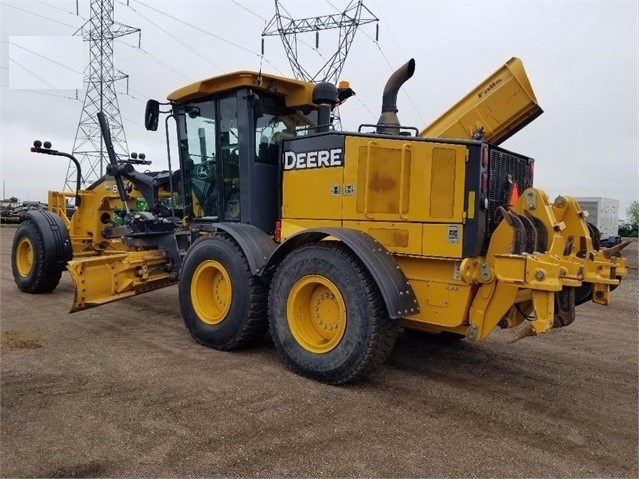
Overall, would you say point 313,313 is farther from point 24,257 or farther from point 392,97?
point 24,257

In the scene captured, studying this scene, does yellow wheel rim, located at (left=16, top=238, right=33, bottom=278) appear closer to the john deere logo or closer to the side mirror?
the side mirror

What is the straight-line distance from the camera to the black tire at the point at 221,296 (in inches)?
196

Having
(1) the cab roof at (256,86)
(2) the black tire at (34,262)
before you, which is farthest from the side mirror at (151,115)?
(2) the black tire at (34,262)

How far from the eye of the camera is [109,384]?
4148 millimetres

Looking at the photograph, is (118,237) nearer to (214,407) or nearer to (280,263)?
(280,263)

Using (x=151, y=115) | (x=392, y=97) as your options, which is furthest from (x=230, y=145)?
(x=392, y=97)

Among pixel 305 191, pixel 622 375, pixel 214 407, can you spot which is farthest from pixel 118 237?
pixel 622 375

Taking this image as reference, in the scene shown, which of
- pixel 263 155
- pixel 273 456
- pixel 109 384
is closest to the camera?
pixel 273 456

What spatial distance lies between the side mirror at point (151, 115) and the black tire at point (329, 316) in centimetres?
270

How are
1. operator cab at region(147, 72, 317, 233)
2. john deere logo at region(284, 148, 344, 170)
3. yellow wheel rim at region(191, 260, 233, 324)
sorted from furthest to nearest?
operator cab at region(147, 72, 317, 233)
yellow wheel rim at region(191, 260, 233, 324)
john deere logo at region(284, 148, 344, 170)

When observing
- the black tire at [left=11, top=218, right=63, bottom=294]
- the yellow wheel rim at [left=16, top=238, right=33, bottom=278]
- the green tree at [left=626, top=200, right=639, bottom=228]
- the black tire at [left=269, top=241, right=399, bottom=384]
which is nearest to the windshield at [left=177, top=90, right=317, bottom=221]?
the black tire at [left=269, top=241, right=399, bottom=384]

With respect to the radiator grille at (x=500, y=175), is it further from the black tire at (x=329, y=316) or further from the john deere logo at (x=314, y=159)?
the john deere logo at (x=314, y=159)

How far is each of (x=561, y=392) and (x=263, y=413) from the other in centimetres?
249

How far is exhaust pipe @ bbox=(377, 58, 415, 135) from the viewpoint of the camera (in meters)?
4.93
